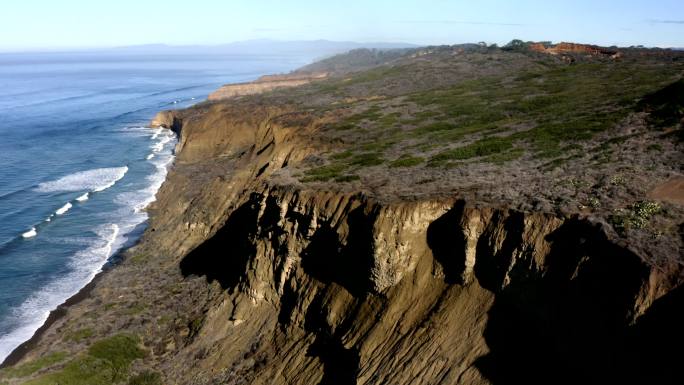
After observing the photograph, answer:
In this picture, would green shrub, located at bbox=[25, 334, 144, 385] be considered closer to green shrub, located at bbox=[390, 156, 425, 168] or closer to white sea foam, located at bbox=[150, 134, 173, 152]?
green shrub, located at bbox=[390, 156, 425, 168]

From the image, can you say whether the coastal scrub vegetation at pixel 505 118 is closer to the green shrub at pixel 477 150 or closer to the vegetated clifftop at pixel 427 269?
the green shrub at pixel 477 150

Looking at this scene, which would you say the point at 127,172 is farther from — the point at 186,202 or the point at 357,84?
the point at 357,84

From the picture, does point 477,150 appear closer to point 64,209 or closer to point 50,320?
point 50,320

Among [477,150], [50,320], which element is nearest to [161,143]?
[50,320]

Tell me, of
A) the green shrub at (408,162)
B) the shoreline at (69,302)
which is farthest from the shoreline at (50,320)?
the green shrub at (408,162)

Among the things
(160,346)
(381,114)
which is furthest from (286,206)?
(381,114)

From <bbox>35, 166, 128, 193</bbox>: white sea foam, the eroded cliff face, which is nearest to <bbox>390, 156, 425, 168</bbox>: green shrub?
the eroded cliff face
